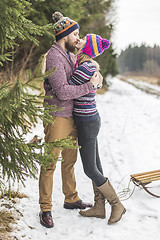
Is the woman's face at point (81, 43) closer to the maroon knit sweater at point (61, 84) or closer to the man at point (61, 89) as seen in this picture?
the man at point (61, 89)

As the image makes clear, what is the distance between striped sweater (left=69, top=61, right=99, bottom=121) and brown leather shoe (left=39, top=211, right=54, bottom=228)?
1.15m

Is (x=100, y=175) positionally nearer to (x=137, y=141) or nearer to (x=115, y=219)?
(x=115, y=219)

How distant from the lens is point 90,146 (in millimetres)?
2736

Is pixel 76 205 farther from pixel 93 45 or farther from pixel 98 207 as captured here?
pixel 93 45

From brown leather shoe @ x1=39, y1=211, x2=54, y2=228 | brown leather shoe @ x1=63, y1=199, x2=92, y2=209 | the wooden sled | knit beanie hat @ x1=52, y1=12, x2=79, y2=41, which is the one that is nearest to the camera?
knit beanie hat @ x1=52, y1=12, x2=79, y2=41

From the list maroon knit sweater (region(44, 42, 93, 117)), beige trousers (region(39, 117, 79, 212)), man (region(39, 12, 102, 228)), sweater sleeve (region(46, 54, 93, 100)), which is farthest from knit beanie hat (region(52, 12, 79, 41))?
beige trousers (region(39, 117, 79, 212))

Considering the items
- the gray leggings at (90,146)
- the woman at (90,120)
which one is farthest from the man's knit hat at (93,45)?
the gray leggings at (90,146)

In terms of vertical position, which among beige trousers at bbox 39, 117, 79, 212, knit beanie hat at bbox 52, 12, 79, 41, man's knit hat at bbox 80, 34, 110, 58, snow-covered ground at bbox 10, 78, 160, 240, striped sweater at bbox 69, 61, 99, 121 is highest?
knit beanie hat at bbox 52, 12, 79, 41

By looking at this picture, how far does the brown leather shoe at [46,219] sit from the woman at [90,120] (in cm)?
53

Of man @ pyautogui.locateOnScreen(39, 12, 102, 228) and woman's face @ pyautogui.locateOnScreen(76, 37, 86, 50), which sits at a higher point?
woman's face @ pyautogui.locateOnScreen(76, 37, 86, 50)

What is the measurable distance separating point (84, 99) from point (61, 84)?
1.01 feet

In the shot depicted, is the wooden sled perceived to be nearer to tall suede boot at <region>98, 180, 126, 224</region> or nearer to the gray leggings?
tall suede boot at <region>98, 180, 126, 224</region>

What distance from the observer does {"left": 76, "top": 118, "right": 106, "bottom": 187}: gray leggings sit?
269 centimetres

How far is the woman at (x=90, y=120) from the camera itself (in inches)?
101
